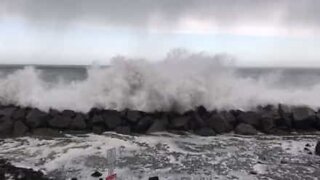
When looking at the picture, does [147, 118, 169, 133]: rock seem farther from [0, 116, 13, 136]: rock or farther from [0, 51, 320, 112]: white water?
[0, 116, 13, 136]: rock

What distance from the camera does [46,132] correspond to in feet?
45.9

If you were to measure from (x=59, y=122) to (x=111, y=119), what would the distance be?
64.4 inches

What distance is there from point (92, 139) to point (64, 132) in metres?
1.49

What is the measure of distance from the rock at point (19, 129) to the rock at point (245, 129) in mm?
6547

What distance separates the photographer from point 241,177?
942 cm

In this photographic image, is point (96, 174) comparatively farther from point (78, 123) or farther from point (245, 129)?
point (245, 129)

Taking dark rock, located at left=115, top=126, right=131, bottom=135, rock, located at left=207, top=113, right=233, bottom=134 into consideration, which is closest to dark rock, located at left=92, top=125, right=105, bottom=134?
dark rock, located at left=115, top=126, right=131, bottom=135

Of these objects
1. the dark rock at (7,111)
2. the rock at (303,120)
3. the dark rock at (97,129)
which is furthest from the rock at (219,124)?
the dark rock at (7,111)

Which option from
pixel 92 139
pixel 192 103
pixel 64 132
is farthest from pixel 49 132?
pixel 192 103

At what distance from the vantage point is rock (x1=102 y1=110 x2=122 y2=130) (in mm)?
14542

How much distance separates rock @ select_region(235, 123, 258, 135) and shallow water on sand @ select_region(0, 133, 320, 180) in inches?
24.2

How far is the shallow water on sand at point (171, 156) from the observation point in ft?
31.9

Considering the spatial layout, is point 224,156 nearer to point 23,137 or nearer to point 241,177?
point 241,177

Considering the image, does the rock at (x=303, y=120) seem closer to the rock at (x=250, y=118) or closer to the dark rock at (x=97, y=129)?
the rock at (x=250, y=118)
